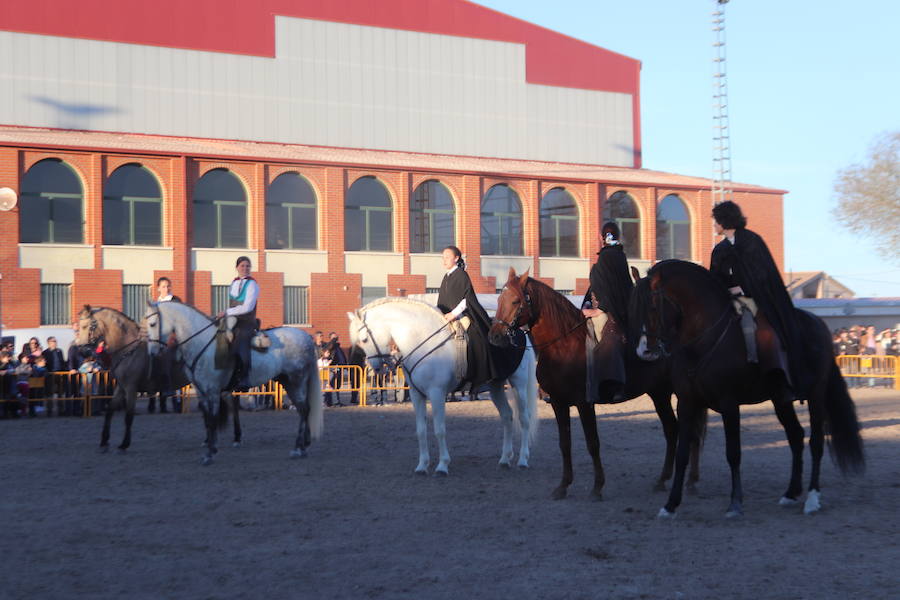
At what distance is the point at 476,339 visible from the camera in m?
12.1

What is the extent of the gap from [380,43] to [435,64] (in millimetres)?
2863

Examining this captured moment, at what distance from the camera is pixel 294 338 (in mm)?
14719

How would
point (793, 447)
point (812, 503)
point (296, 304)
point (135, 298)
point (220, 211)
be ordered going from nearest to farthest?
1. point (812, 503)
2. point (793, 447)
3. point (135, 298)
4. point (220, 211)
5. point (296, 304)

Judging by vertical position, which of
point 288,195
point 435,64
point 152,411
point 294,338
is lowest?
point 152,411

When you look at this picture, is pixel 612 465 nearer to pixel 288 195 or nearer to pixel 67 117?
pixel 288 195

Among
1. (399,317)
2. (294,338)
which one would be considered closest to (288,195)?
(294,338)

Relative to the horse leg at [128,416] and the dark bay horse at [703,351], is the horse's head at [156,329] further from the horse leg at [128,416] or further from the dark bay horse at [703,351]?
the dark bay horse at [703,351]

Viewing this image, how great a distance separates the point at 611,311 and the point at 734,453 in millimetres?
1960

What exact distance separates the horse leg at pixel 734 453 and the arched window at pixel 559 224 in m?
34.7

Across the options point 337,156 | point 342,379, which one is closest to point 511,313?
point 342,379

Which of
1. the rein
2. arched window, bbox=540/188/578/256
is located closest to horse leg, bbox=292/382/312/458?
the rein

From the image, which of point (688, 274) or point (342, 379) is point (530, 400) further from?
point (342, 379)

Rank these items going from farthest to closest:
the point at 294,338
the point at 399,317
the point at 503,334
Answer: the point at 294,338
the point at 399,317
the point at 503,334

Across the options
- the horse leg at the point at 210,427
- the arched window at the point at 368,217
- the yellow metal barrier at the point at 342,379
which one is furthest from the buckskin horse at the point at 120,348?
the arched window at the point at 368,217
